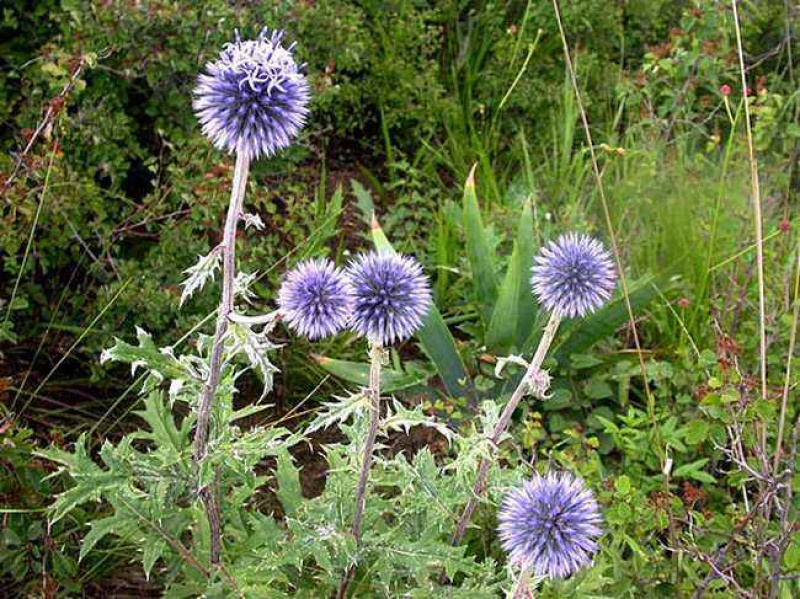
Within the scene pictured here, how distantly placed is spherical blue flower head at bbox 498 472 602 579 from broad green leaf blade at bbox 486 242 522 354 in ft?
4.65

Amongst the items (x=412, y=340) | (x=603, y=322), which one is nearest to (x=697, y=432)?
(x=603, y=322)

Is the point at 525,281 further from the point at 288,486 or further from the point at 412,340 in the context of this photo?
the point at 288,486

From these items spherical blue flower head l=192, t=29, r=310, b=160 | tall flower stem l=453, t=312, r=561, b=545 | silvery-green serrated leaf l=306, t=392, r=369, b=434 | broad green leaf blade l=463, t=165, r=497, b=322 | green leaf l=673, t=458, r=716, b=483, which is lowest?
silvery-green serrated leaf l=306, t=392, r=369, b=434

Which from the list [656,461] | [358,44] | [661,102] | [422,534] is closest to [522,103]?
[661,102]

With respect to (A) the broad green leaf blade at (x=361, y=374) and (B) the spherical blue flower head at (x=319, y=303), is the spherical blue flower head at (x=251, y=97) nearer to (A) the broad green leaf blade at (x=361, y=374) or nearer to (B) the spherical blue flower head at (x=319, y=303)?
(B) the spherical blue flower head at (x=319, y=303)

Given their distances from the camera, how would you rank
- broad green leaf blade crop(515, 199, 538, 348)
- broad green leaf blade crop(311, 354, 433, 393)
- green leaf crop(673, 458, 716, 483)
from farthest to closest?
broad green leaf blade crop(515, 199, 538, 348) < broad green leaf blade crop(311, 354, 433, 393) < green leaf crop(673, 458, 716, 483)

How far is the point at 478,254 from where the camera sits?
3.19 meters

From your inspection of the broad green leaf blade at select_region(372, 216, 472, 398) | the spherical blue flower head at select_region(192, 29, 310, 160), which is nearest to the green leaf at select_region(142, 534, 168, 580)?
the spherical blue flower head at select_region(192, 29, 310, 160)

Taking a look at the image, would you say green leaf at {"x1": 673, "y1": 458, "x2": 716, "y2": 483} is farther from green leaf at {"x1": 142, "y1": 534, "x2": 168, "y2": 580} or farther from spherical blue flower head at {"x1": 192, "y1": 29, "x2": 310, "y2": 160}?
spherical blue flower head at {"x1": 192, "y1": 29, "x2": 310, "y2": 160}

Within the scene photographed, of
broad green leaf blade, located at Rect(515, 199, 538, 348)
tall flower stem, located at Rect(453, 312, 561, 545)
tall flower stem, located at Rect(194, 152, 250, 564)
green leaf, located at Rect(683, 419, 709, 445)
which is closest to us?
tall flower stem, located at Rect(194, 152, 250, 564)

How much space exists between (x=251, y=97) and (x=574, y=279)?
728mm

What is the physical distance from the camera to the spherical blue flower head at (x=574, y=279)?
182cm

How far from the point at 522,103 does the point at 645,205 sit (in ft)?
3.07

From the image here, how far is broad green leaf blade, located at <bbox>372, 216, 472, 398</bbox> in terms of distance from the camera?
3004mm
